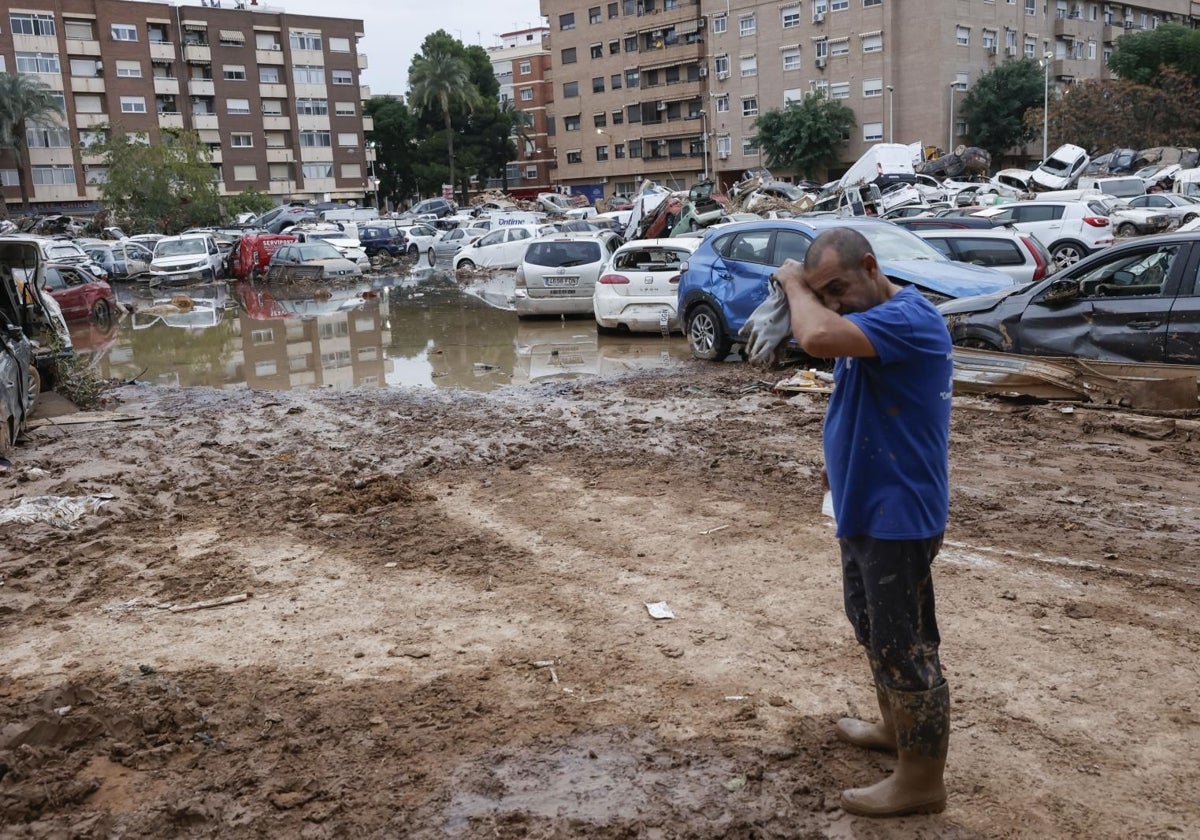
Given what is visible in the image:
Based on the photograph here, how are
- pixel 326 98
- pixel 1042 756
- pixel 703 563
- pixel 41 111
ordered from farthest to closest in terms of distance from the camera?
pixel 326 98 < pixel 41 111 < pixel 703 563 < pixel 1042 756

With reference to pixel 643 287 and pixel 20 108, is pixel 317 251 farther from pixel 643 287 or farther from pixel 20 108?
pixel 20 108

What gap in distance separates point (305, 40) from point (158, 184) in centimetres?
3493

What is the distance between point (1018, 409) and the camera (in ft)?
33.2

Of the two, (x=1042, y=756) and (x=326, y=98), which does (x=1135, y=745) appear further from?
(x=326, y=98)

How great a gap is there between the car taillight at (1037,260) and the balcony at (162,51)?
8155 centimetres

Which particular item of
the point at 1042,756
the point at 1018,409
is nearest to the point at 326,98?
the point at 1018,409

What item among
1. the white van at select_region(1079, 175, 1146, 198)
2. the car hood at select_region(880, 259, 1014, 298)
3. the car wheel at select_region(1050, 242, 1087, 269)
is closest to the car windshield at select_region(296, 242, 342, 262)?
the car wheel at select_region(1050, 242, 1087, 269)

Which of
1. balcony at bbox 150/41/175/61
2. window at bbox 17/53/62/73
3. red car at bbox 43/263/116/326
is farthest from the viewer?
balcony at bbox 150/41/175/61

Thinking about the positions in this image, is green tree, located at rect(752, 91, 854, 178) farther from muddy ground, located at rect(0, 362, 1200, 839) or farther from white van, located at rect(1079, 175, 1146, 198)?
muddy ground, located at rect(0, 362, 1200, 839)

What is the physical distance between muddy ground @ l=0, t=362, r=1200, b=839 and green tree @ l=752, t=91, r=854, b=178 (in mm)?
62261

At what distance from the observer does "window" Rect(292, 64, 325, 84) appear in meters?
88.8

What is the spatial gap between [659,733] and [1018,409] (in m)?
7.24

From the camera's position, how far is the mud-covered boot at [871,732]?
373 centimetres

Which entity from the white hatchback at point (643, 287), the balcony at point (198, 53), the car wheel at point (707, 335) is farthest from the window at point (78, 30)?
the car wheel at point (707, 335)
